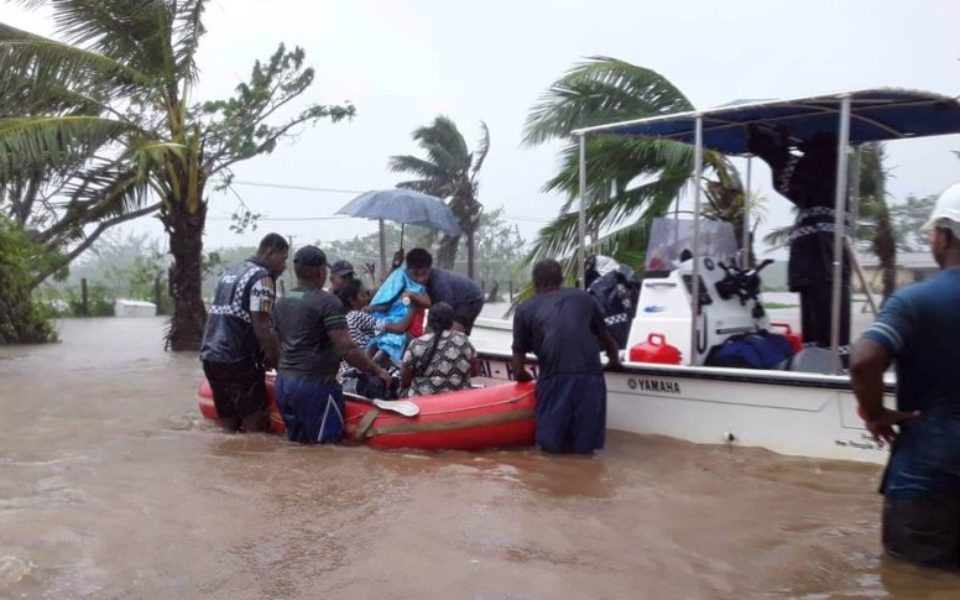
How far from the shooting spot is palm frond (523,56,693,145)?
13375 millimetres

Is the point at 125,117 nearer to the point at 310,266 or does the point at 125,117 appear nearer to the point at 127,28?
the point at 127,28

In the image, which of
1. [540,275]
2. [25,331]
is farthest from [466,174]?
[540,275]

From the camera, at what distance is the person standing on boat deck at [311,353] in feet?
22.9

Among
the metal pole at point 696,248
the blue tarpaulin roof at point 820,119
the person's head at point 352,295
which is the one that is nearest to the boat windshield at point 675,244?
the metal pole at point 696,248

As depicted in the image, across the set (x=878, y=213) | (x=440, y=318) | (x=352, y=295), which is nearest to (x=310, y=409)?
(x=440, y=318)

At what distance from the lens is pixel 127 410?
9.63 metres

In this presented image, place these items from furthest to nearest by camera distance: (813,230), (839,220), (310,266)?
(813,230), (310,266), (839,220)

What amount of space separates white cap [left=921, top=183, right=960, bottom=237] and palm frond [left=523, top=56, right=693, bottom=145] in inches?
381

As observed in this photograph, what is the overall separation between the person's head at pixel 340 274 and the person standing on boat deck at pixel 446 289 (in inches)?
33.3

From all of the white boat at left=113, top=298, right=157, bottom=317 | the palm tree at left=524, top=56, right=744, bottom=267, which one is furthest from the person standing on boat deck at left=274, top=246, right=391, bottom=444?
the white boat at left=113, top=298, right=157, bottom=317

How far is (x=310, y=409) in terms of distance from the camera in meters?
7.19

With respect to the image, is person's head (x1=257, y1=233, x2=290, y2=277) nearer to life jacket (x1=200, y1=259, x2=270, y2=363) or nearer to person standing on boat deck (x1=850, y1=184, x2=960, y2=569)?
life jacket (x1=200, y1=259, x2=270, y2=363)

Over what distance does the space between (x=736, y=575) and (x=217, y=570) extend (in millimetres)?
2291

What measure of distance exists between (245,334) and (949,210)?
200 inches
